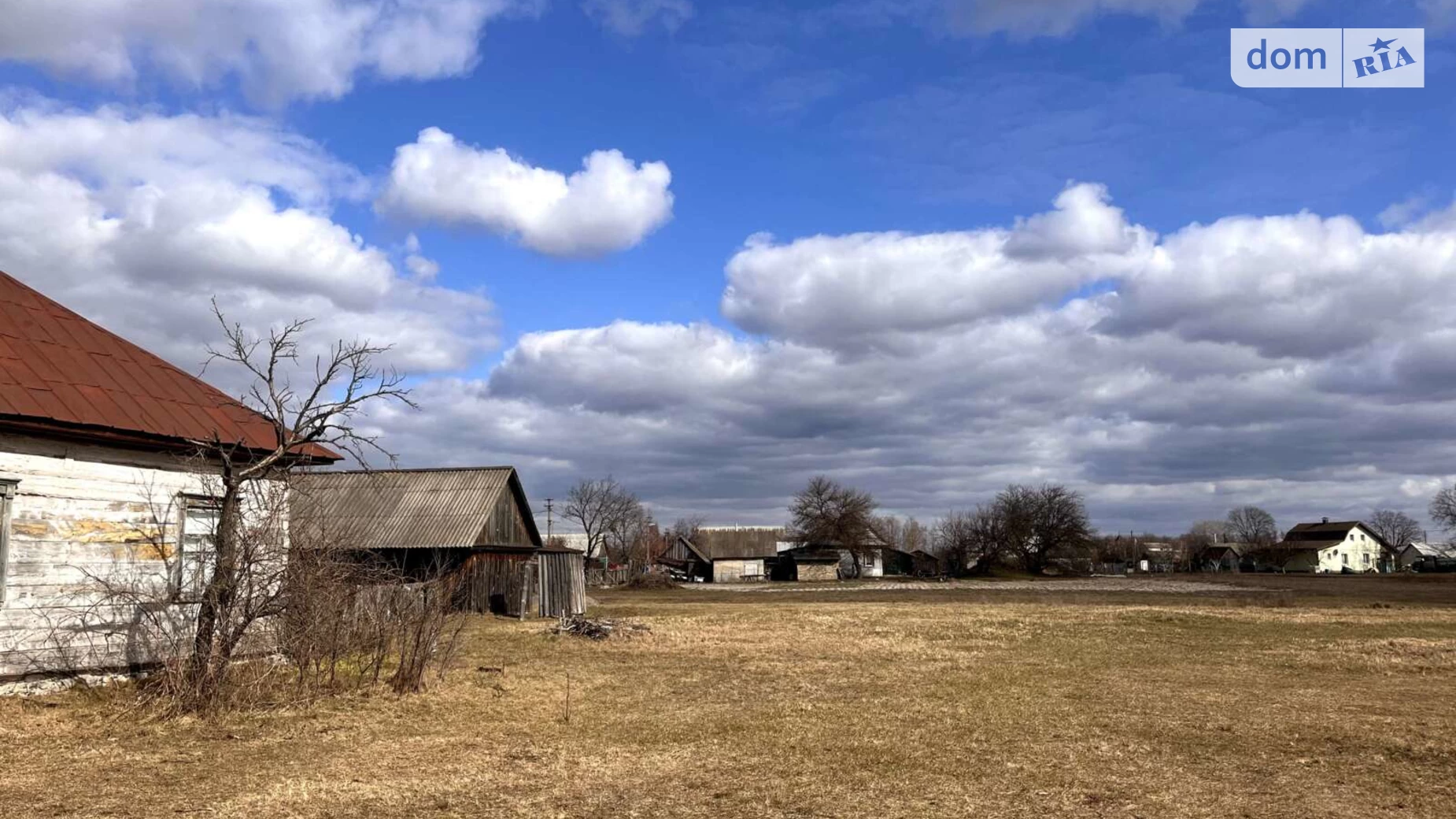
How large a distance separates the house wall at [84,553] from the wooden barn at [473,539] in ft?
54.7

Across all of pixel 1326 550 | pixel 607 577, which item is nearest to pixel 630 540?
pixel 607 577

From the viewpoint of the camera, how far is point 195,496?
43.8ft

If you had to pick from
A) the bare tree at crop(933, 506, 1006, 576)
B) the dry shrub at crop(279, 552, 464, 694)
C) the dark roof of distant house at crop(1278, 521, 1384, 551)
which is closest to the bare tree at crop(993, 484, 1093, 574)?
the bare tree at crop(933, 506, 1006, 576)

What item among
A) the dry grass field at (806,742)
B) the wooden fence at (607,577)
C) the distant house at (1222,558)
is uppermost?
the dry grass field at (806,742)

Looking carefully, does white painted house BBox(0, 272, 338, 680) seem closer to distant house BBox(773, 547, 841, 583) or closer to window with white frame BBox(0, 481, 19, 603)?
window with white frame BBox(0, 481, 19, 603)

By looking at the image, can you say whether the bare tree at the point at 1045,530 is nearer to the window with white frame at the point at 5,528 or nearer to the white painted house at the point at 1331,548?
the white painted house at the point at 1331,548

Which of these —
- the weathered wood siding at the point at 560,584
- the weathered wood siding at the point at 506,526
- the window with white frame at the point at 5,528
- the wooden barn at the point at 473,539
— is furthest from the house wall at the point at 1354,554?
the window with white frame at the point at 5,528

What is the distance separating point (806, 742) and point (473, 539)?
74.2 feet

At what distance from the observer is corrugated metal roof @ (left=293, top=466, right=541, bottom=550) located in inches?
1248

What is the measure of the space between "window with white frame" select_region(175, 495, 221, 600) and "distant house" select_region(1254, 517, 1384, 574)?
126328mm

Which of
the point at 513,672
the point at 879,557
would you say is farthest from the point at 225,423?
the point at 879,557

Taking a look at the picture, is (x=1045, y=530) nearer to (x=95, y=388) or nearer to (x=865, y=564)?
(x=865, y=564)

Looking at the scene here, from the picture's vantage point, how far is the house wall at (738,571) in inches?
3780

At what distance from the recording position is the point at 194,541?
13406 millimetres
